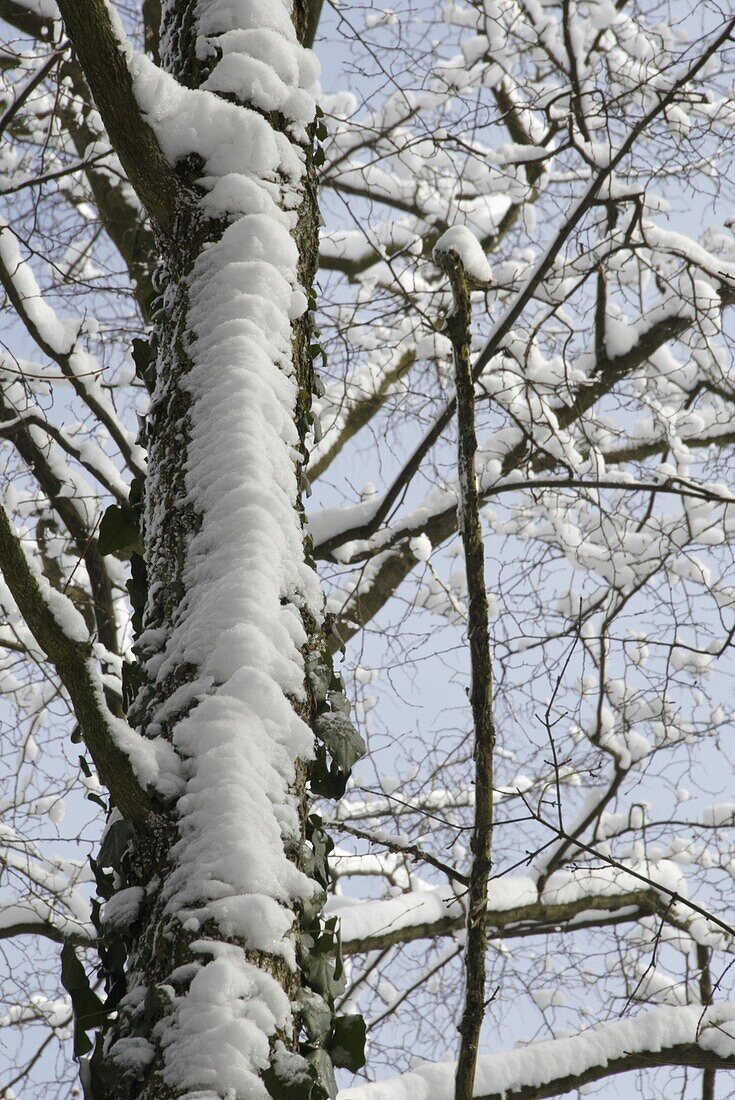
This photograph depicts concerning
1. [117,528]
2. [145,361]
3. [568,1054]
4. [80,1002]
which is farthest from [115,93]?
[568,1054]

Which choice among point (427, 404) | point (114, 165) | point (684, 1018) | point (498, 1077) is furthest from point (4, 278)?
point (684, 1018)

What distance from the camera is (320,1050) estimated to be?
123 centimetres

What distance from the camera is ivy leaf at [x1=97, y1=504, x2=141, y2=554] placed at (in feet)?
5.95

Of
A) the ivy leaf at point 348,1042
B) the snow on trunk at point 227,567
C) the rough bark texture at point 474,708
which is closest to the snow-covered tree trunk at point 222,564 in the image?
the snow on trunk at point 227,567

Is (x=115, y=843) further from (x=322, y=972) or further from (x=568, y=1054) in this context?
(x=568, y=1054)

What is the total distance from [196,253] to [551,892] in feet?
11.2

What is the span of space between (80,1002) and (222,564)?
63 centimetres

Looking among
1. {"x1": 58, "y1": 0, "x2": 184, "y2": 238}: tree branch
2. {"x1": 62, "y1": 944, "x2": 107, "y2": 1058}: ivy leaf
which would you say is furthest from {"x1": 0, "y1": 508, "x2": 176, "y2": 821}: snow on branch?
{"x1": 58, "y1": 0, "x2": 184, "y2": 238}: tree branch

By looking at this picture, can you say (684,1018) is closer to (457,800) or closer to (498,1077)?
(498,1077)

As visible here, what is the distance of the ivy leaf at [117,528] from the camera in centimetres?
181

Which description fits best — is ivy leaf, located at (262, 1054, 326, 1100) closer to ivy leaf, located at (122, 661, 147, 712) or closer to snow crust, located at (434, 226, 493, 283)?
ivy leaf, located at (122, 661, 147, 712)

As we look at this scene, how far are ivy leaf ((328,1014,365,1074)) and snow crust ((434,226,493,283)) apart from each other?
154 centimetres

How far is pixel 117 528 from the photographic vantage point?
1.82 meters

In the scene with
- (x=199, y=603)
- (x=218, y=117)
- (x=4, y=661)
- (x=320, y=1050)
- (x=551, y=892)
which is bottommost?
(x=320, y=1050)
